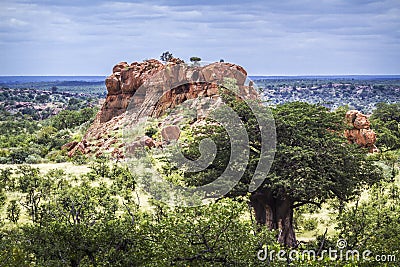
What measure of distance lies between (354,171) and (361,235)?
436 centimetres

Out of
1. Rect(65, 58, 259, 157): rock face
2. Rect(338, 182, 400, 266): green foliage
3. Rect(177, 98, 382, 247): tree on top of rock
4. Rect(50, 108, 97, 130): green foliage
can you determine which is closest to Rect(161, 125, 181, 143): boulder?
Rect(65, 58, 259, 157): rock face

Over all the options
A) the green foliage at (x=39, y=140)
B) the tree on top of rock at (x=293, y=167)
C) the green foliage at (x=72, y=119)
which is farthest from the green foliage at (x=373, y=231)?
the green foliage at (x=72, y=119)

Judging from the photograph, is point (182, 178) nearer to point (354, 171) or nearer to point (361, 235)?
point (354, 171)

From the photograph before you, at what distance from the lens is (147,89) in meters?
45.1

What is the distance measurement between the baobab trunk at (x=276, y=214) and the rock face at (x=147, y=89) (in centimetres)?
2149

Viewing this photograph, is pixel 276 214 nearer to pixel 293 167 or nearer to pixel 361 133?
pixel 293 167

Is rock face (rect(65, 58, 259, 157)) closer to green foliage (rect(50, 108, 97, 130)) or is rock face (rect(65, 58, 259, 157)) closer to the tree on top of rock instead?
green foliage (rect(50, 108, 97, 130))

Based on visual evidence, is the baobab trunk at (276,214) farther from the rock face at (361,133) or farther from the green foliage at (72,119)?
the green foliage at (72,119)

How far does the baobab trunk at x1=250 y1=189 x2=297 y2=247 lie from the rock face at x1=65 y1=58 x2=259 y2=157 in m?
21.5

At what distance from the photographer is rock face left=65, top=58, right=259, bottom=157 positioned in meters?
42.3

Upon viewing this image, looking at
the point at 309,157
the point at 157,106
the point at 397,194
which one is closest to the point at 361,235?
the point at 309,157

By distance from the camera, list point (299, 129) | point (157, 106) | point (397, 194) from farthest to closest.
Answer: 1. point (157, 106)
2. point (397, 194)
3. point (299, 129)

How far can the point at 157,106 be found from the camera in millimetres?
42812

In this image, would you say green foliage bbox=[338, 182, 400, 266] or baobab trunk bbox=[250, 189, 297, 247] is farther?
baobab trunk bbox=[250, 189, 297, 247]
